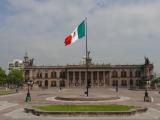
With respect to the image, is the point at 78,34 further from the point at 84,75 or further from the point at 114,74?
the point at 114,74

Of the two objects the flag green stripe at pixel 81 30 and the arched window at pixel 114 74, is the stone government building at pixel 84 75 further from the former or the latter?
the flag green stripe at pixel 81 30

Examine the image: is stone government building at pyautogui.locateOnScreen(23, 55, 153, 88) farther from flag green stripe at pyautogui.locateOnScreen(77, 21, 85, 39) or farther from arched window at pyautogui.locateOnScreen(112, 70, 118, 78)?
flag green stripe at pyautogui.locateOnScreen(77, 21, 85, 39)

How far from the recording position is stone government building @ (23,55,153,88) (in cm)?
17762

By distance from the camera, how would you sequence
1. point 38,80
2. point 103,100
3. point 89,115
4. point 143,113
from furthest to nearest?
1. point 38,80
2. point 103,100
3. point 143,113
4. point 89,115

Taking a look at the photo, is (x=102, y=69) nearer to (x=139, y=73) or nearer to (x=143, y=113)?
(x=139, y=73)

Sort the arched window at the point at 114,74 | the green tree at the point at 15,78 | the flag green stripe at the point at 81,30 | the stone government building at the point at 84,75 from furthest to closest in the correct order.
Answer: the arched window at the point at 114,74
the stone government building at the point at 84,75
the green tree at the point at 15,78
the flag green stripe at the point at 81,30

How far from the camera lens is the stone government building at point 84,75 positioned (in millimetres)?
177625

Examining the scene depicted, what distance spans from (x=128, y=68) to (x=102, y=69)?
53.5 feet

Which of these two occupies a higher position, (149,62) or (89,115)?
(149,62)

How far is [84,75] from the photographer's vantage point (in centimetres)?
17838

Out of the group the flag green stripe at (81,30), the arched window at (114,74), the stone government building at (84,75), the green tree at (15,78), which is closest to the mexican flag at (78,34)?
the flag green stripe at (81,30)

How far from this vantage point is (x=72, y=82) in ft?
591

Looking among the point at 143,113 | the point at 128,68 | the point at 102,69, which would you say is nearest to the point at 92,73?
the point at 102,69

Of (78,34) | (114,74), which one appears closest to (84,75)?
(114,74)
